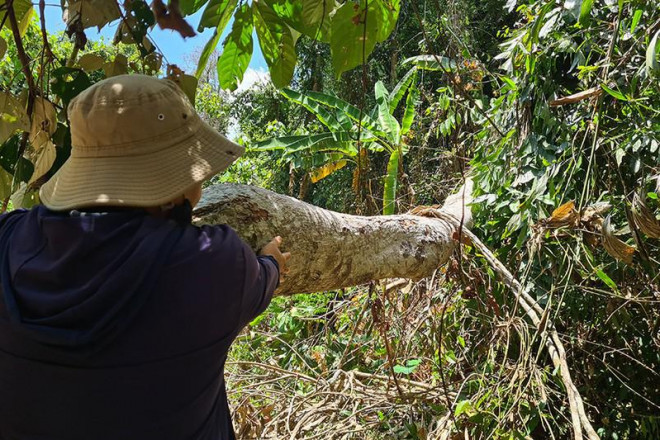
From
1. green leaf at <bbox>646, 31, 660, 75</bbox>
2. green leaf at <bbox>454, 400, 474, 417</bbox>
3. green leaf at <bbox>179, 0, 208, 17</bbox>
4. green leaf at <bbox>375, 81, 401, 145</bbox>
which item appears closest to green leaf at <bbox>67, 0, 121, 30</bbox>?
green leaf at <bbox>179, 0, 208, 17</bbox>

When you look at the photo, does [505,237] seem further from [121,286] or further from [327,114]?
[327,114]

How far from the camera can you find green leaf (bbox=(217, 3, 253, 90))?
1.23m

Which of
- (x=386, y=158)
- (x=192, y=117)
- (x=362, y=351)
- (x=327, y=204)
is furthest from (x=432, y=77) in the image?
(x=192, y=117)

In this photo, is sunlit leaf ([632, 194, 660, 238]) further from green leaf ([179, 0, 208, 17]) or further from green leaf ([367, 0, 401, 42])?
green leaf ([179, 0, 208, 17])

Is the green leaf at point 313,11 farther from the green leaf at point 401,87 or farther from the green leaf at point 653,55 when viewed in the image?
the green leaf at point 401,87

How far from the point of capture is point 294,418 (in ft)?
8.03

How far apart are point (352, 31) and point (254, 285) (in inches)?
26.8

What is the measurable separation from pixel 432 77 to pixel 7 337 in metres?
6.93

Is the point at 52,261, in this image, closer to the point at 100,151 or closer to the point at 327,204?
the point at 100,151

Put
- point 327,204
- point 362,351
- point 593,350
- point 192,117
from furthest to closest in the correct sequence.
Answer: point 327,204 → point 362,351 → point 593,350 → point 192,117

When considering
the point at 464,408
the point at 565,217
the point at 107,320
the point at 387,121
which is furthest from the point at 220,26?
the point at 387,121

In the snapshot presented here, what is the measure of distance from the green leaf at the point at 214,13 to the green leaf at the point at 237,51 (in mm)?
28

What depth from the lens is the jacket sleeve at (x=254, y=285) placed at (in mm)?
842

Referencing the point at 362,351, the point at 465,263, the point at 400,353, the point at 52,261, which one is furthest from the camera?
the point at 362,351
